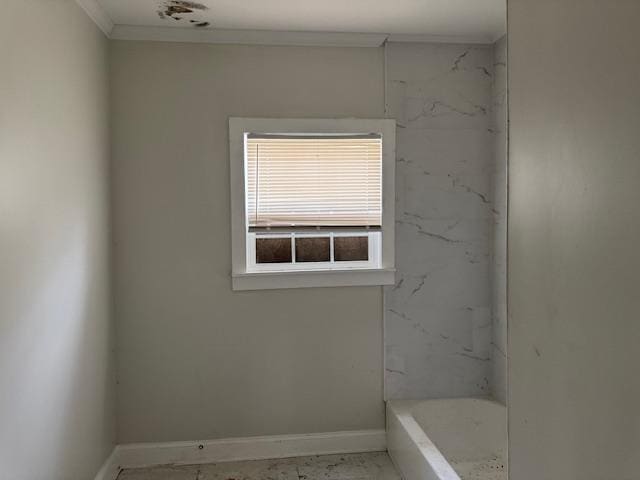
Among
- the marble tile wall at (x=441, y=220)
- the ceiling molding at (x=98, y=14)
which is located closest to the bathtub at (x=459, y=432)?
the marble tile wall at (x=441, y=220)

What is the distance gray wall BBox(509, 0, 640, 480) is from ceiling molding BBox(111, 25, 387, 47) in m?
1.89

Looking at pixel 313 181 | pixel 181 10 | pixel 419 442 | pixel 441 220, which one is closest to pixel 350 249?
pixel 313 181

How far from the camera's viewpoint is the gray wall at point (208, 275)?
2988 mm

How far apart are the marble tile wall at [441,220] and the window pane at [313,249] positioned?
426mm

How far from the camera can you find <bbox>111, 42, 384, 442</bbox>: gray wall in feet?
9.80

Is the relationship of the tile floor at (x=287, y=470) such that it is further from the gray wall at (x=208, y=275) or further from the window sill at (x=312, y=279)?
the window sill at (x=312, y=279)

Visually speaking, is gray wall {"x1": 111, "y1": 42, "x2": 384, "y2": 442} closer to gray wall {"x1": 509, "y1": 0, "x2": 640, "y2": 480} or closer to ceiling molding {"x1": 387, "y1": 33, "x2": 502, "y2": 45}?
ceiling molding {"x1": 387, "y1": 33, "x2": 502, "y2": 45}

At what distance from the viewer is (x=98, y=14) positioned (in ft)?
8.66

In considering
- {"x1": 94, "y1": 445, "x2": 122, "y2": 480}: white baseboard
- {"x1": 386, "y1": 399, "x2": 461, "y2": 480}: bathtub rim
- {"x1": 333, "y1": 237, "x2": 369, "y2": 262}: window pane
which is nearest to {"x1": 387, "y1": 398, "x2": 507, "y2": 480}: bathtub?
{"x1": 386, "y1": 399, "x2": 461, "y2": 480}: bathtub rim

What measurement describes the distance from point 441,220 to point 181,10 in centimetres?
184

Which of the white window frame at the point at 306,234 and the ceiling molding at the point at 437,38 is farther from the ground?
the ceiling molding at the point at 437,38

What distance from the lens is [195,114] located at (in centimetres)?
300

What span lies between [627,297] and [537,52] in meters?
0.57

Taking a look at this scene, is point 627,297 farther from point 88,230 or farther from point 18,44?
point 88,230
